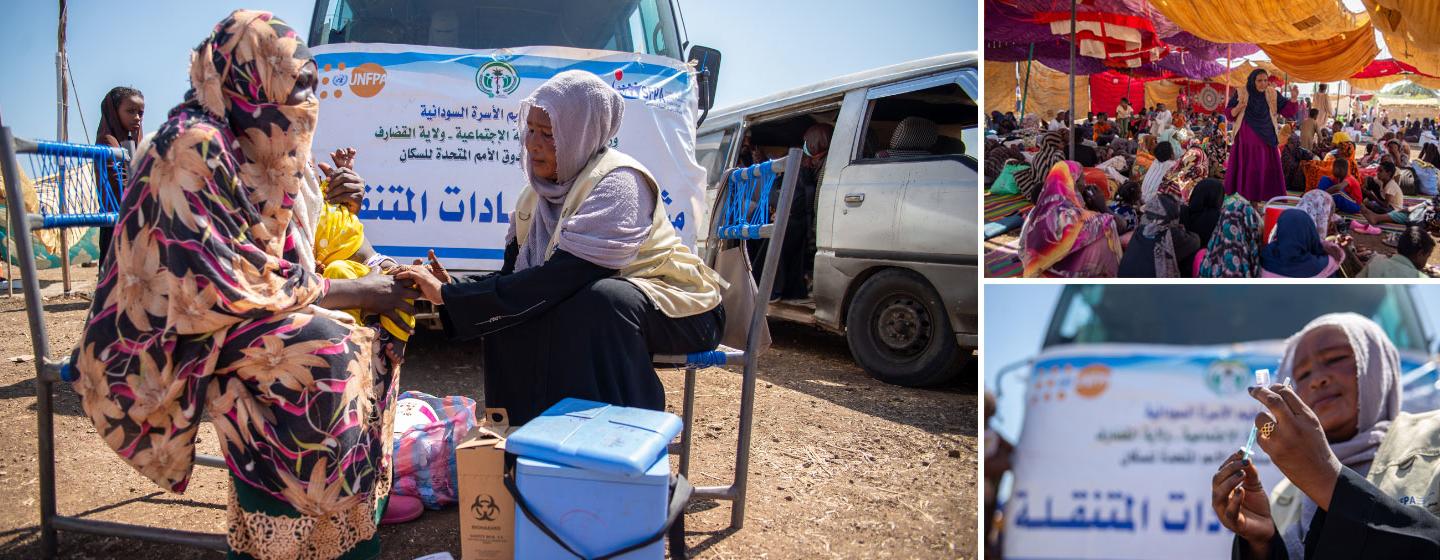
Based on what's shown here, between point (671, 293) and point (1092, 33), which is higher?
point (1092, 33)

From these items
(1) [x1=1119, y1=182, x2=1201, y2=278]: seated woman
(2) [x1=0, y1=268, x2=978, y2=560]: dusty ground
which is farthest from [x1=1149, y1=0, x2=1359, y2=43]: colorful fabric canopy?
(2) [x1=0, y1=268, x2=978, y2=560]: dusty ground

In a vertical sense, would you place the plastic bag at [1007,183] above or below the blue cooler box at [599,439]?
above

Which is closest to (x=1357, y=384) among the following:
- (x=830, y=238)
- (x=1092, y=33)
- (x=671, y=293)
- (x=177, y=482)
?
(x=671, y=293)

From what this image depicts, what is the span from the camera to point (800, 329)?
21.9 ft

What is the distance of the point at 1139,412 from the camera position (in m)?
2.78

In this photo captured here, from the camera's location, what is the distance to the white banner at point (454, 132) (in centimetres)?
439

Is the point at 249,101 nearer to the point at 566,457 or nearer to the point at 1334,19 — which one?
the point at 566,457

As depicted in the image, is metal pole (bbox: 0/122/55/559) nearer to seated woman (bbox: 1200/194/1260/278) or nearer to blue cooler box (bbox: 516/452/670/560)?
blue cooler box (bbox: 516/452/670/560)

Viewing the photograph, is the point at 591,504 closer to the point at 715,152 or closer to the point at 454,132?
the point at 454,132

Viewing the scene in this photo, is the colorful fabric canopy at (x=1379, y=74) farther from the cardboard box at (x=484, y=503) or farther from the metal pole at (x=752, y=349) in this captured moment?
the cardboard box at (x=484, y=503)

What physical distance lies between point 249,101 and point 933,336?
346cm

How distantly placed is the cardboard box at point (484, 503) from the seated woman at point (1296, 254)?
4197 mm

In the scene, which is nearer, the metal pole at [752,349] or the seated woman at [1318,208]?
the metal pole at [752,349]

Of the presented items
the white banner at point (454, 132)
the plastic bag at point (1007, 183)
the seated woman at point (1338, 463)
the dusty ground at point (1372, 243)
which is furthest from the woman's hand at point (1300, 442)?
the plastic bag at point (1007, 183)
